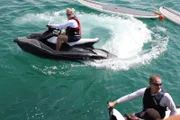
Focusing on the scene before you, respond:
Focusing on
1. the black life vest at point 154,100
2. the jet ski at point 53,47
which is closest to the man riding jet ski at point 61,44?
the jet ski at point 53,47

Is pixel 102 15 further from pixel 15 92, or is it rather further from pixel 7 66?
pixel 15 92

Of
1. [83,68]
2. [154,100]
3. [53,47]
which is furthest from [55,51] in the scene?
[154,100]

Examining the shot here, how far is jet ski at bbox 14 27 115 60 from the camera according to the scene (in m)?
10.4

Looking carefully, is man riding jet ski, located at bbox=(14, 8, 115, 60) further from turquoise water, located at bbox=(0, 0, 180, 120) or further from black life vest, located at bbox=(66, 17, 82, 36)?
turquoise water, located at bbox=(0, 0, 180, 120)

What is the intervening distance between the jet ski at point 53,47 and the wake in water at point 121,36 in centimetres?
40

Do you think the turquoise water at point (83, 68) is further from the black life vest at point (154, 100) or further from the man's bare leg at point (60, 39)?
the black life vest at point (154, 100)

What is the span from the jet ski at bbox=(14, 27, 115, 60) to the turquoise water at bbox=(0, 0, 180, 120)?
31cm

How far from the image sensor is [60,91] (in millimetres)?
9375

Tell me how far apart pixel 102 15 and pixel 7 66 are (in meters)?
7.42

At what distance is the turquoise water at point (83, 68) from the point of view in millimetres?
8672

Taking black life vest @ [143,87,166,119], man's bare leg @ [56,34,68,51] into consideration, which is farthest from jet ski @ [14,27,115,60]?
black life vest @ [143,87,166,119]

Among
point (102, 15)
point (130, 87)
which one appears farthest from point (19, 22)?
point (130, 87)

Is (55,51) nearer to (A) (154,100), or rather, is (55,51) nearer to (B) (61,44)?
(B) (61,44)

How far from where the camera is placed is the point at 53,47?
10.7 meters
